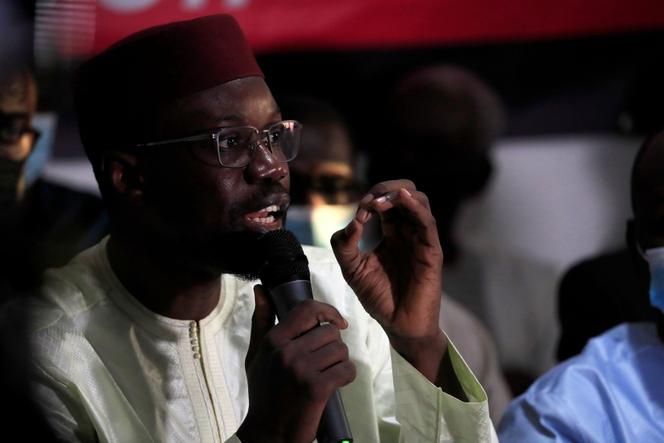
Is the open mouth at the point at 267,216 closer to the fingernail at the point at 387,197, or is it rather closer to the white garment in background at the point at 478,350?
the fingernail at the point at 387,197

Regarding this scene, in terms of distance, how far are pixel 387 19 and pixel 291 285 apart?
2121 millimetres

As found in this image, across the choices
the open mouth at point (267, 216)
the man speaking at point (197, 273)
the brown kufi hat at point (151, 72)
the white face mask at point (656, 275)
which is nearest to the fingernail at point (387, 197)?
the man speaking at point (197, 273)

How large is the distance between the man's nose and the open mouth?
0.06 metres

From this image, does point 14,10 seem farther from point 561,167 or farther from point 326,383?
point 561,167

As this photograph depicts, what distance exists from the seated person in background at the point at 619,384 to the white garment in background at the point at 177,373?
27 centimetres

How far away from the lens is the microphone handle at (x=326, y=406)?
1870 millimetres

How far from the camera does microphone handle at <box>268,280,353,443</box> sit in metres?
1.87

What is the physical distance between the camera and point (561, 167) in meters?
4.69

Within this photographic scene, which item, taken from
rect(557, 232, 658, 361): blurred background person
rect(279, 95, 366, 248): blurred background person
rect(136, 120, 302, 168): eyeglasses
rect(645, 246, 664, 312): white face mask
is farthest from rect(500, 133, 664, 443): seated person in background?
rect(279, 95, 366, 248): blurred background person

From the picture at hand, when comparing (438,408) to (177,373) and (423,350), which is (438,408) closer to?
(423,350)

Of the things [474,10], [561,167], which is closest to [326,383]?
[474,10]

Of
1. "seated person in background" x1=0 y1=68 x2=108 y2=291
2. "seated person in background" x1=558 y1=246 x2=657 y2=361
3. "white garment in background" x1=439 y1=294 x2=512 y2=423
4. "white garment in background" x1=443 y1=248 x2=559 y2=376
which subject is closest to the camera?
"seated person in background" x1=0 y1=68 x2=108 y2=291

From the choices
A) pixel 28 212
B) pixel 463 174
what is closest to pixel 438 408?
pixel 28 212

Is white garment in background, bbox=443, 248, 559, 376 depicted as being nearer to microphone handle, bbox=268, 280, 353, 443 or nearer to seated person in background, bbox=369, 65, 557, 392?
seated person in background, bbox=369, 65, 557, 392
